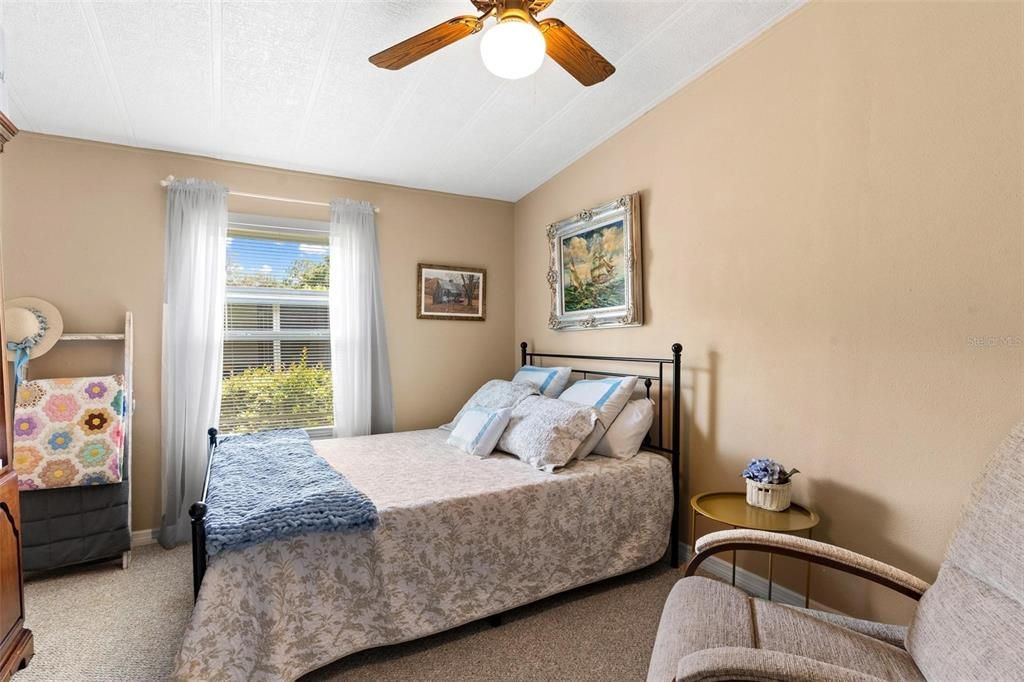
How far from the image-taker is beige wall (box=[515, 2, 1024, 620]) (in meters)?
1.53

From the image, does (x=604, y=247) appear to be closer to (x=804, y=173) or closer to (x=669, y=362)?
(x=669, y=362)

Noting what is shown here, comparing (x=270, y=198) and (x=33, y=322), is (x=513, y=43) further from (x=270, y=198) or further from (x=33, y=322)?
(x=33, y=322)

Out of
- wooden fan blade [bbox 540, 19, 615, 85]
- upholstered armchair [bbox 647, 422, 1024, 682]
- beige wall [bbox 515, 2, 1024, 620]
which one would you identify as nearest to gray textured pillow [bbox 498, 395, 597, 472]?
beige wall [bbox 515, 2, 1024, 620]

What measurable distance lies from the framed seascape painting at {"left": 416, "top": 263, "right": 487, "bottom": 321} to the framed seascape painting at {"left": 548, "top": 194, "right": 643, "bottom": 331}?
0.69 meters

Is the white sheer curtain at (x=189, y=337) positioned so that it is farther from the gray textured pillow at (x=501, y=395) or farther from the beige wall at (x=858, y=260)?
the beige wall at (x=858, y=260)

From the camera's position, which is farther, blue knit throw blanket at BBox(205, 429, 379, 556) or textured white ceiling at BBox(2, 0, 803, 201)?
textured white ceiling at BBox(2, 0, 803, 201)

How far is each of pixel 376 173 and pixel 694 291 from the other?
2376mm

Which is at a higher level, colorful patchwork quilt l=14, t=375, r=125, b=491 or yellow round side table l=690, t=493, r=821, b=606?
colorful patchwork quilt l=14, t=375, r=125, b=491

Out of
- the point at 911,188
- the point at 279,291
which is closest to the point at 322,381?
the point at 279,291

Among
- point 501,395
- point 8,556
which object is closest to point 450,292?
point 501,395

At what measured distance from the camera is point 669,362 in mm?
2643

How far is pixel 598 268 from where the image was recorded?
10.4 ft

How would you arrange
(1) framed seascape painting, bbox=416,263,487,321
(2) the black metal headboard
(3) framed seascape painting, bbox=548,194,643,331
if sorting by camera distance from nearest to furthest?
(2) the black metal headboard < (3) framed seascape painting, bbox=548,194,643,331 < (1) framed seascape painting, bbox=416,263,487,321

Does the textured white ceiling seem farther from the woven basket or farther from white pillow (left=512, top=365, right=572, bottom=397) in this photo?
the woven basket
